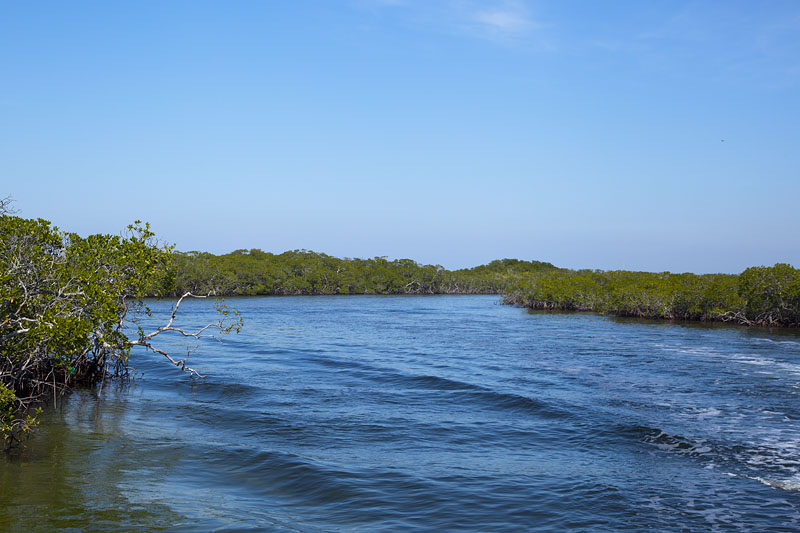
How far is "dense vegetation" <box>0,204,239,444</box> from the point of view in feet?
29.8

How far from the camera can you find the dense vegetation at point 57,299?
29.8 ft

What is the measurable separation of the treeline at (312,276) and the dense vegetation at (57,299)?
4968cm

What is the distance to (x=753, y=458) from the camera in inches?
404

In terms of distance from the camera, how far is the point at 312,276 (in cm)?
8069

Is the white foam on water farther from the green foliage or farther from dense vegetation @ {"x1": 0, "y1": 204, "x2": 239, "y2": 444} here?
the green foliage

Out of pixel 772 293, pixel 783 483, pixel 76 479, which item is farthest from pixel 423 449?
pixel 772 293

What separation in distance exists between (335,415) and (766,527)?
26.8 feet

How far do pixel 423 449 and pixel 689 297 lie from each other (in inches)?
1231

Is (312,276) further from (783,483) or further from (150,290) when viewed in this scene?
(783,483)

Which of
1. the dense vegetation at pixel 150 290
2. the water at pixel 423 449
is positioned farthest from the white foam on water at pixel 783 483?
the dense vegetation at pixel 150 290

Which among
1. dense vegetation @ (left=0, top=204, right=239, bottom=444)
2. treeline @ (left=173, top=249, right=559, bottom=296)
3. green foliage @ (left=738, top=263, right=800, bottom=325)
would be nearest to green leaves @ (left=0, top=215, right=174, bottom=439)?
dense vegetation @ (left=0, top=204, right=239, bottom=444)

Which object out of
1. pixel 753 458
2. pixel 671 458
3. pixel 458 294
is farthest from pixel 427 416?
pixel 458 294

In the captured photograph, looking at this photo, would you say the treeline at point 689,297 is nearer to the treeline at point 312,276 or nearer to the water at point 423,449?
the water at point 423,449

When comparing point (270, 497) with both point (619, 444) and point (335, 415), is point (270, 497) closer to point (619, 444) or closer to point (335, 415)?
point (335, 415)
